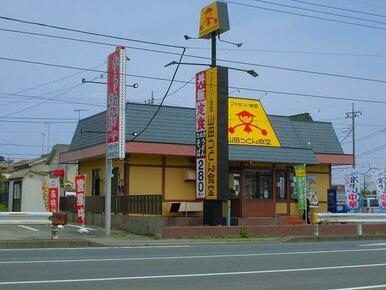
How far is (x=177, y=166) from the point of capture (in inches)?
1122

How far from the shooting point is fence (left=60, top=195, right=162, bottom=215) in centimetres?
2338

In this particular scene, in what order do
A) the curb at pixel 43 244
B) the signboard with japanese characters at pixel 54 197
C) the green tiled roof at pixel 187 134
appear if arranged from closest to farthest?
the curb at pixel 43 244, the signboard with japanese characters at pixel 54 197, the green tiled roof at pixel 187 134

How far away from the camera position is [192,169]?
28.8m

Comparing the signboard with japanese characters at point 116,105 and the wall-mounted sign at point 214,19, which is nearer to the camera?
the signboard with japanese characters at point 116,105

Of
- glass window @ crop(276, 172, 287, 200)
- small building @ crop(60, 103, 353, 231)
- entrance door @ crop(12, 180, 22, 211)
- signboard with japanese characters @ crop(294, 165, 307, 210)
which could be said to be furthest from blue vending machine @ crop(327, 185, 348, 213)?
entrance door @ crop(12, 180, 22, 211)

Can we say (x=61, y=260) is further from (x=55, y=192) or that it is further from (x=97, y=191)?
(x=97, y=191)

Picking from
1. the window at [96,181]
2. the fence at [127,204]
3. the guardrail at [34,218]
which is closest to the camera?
the guardrail at [34,218]

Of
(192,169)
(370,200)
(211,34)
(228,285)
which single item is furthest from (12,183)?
(228,285)

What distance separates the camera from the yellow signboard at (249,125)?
2888cm

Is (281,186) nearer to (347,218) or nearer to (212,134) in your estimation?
(347,218)

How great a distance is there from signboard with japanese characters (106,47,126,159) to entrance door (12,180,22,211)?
22085mm

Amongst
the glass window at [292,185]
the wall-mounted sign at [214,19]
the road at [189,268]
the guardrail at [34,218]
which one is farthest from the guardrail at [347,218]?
the guardrail at [34,218]

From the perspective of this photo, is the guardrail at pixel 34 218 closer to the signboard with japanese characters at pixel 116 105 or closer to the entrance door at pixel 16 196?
the signboard with japanese characters at pixel 116 105

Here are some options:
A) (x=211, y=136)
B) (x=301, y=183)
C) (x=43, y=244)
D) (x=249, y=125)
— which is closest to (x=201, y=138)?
(x=211, y=136)
